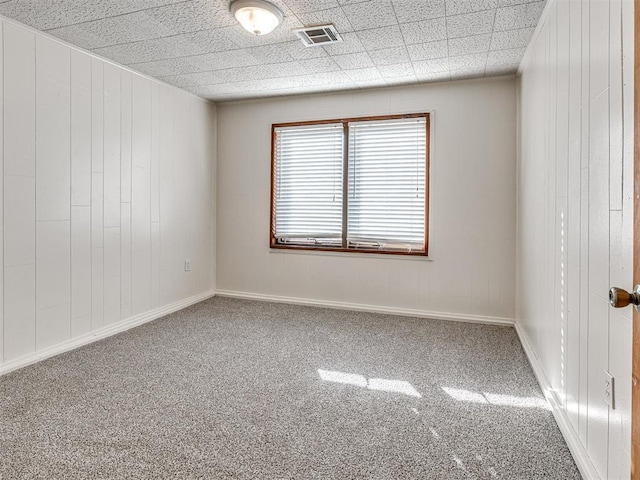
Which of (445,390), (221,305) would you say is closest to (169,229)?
(221,305)

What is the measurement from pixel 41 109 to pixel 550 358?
3.69m

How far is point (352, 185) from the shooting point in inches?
167

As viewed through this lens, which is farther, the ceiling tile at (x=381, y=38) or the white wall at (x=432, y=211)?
the white wall at (x=432, y=211)

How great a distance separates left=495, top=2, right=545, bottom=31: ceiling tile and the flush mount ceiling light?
1406mm

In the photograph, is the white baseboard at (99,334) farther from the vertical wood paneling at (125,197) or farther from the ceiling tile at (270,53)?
the ceiling tile at (270,53)

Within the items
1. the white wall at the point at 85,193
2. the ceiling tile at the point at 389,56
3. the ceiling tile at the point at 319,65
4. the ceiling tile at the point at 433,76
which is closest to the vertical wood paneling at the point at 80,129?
the white wall at the point at 85,193

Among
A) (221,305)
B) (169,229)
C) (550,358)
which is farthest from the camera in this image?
(221,305)

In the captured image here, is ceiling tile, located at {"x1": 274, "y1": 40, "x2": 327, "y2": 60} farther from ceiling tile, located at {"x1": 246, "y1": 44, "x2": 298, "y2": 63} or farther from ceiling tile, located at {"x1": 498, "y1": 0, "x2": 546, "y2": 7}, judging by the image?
ceiling tile, located at {"x1": 498, "y1": 0, "x2": 546, "y2": 7}

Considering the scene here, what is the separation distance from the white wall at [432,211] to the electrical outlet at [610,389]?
8.14 feet

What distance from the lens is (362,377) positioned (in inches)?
99.8

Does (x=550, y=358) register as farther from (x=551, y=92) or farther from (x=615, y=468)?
(x=551, y=92)

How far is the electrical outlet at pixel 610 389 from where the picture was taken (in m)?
1.31

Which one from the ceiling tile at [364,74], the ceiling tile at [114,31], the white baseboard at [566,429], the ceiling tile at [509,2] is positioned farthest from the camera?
the ceiling tile at [364,74]

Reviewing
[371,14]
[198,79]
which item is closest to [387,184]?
[371,14]
